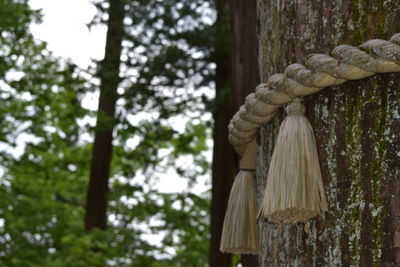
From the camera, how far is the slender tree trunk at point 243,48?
526cm

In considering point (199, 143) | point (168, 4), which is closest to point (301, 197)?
point (168, 4)

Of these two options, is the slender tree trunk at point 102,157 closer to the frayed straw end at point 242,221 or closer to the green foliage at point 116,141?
the green foliage at point 116,141

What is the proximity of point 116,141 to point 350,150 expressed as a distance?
30.1 ft

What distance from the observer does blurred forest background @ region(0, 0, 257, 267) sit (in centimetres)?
742

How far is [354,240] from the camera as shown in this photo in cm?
125

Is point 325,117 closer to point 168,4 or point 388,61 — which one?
point 388,61

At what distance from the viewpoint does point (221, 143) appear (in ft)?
25.4

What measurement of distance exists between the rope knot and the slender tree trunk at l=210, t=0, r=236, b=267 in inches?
225

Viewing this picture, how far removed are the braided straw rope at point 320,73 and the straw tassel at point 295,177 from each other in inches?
2.2

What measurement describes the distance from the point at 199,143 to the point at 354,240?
34.9ft

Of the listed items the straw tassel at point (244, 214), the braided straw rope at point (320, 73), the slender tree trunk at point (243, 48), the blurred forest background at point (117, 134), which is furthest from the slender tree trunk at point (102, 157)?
the braided straw rope at point (320, 73)

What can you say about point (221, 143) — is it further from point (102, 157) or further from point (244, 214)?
point (244, 214)

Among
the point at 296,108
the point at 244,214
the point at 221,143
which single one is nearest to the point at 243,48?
the point at 221,143

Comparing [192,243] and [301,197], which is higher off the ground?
[301,197]
